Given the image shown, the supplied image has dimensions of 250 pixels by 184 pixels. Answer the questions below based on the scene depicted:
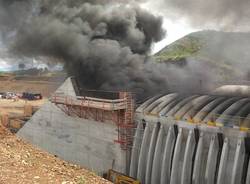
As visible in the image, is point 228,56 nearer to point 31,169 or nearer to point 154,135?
point 154,135

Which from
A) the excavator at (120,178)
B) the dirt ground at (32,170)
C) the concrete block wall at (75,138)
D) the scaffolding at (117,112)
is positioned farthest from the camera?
the concrete block wall at (75,138)

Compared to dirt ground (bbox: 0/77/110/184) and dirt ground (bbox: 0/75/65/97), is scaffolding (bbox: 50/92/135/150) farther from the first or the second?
dirt ground (bbox: 0/75/65/97)

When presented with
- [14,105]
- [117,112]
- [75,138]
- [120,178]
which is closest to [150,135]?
[117,112]

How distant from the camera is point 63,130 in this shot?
30938 millimetres

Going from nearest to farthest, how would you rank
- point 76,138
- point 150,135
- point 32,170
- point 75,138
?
point 32,170, point 150,135, point 76,138, point 75,138

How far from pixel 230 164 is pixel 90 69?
18.2 meters

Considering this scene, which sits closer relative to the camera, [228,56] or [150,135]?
[150,135]

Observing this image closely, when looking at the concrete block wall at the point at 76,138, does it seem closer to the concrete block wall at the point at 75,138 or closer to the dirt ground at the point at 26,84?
the concrete block wall at the point at 75,138

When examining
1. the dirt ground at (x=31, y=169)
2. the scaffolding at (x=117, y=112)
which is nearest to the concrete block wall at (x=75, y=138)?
the scaffolding at (x=117, y=112)

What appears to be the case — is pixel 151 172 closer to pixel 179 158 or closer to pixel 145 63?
pixel 179 158

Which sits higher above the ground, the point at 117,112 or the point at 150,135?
the point at 117,112

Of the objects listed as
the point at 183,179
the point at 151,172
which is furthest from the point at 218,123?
the point at 151,172

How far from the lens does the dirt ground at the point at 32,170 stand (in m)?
10.0

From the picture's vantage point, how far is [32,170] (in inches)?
426
